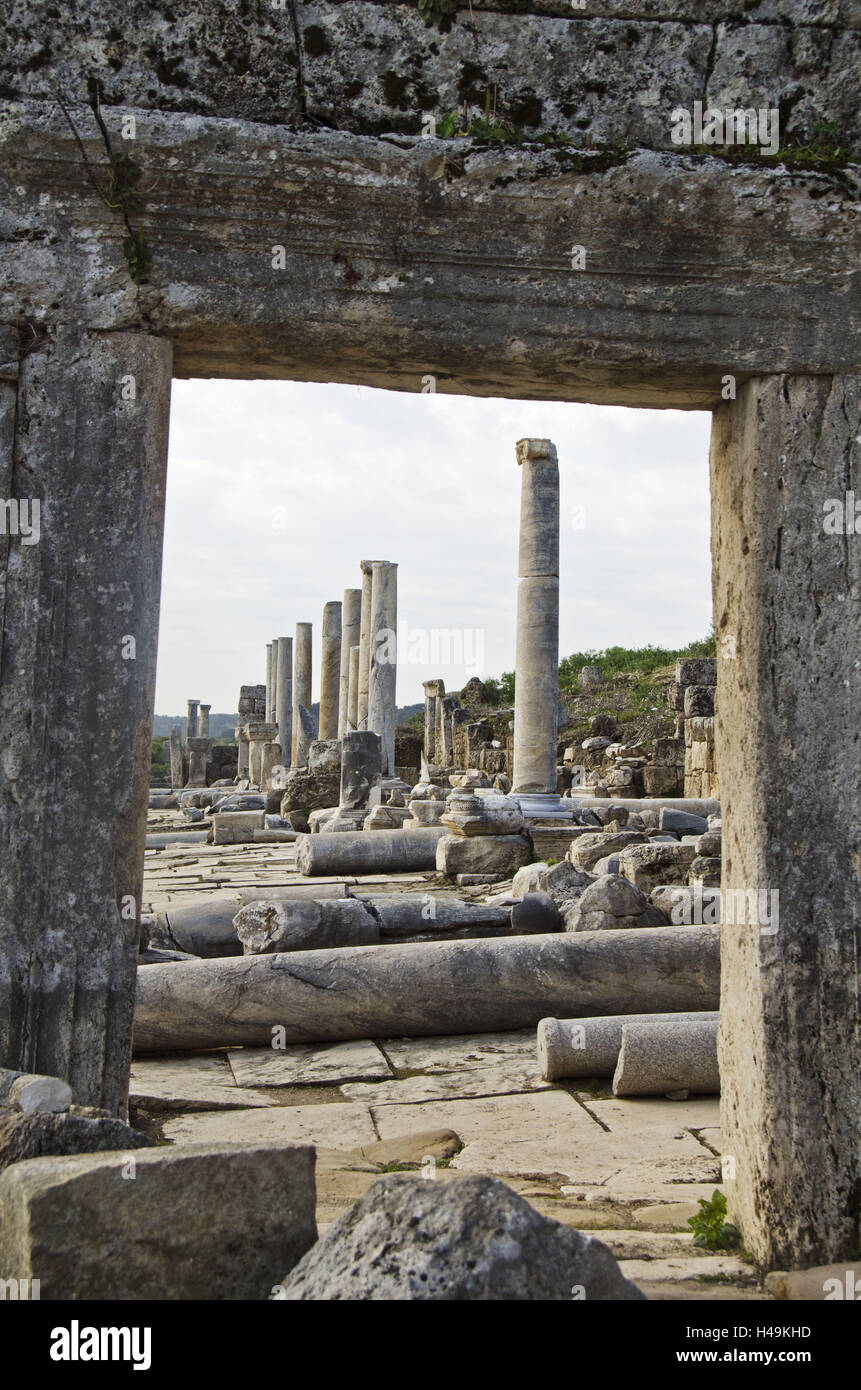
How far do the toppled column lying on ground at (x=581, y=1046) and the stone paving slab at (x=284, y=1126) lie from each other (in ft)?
3.33

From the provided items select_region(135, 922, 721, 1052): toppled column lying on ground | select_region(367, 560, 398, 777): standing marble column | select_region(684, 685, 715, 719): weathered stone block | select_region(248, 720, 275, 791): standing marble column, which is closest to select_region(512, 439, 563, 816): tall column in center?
select_region(684, 685, 715, 719): weathered stone block

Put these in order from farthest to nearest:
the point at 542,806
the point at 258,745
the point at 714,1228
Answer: the point at 258,745
the point at 542,806
the point at 714,1228

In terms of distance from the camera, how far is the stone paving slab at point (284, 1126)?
16.2ft

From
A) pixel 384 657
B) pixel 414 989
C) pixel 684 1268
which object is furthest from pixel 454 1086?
pixel 384 657

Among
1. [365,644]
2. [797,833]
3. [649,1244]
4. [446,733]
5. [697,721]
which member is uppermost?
[365,644]

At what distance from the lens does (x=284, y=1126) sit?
5168mm

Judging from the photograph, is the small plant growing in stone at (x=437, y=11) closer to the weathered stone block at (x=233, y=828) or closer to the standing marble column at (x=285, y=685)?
the weathered stone block at (x=233, y=828)

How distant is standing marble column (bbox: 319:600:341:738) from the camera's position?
103 feet

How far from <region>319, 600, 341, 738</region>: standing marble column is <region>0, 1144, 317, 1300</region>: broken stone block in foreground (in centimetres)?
2895

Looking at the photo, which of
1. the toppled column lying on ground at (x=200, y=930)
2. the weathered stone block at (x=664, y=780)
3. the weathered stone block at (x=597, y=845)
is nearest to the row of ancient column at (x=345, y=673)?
the weathered stone block at (x=664, y=780)

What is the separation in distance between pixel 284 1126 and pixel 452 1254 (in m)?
3.23

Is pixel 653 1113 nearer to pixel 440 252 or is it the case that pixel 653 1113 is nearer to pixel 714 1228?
pixel 714 1228
